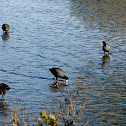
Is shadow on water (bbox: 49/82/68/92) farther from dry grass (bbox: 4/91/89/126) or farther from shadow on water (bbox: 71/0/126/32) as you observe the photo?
shadow on water (bbox: 71/0/126/32)

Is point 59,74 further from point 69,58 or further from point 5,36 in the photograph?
point 5,36

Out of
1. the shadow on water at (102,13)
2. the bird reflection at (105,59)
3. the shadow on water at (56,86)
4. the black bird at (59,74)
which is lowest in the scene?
the shadow on water at (56,86)

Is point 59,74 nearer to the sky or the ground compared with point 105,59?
nearer to the ground

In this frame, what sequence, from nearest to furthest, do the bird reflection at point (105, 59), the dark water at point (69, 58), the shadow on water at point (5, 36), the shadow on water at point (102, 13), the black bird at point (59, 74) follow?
the dark water at point (69, 58)
the black bird at point (59, 74)
the bird reflection at point (105, 59)
the shadow on water at point (5, 36)
the shadow on water at point (102, 13)

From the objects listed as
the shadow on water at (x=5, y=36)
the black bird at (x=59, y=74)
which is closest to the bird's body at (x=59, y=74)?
the black bird at (x=59, y=74)

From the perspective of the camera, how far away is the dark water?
495 inches

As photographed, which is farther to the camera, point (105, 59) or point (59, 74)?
point (105, 59)

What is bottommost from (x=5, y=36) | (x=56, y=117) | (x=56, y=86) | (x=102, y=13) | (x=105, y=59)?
(x=56, y=117)

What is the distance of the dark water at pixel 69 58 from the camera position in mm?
12584

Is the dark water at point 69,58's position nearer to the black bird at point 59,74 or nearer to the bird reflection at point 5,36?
the bird reflection at point 5,36

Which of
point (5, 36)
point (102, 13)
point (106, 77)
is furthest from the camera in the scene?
point (102, 13)

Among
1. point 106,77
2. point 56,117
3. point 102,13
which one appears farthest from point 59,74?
point 102,13

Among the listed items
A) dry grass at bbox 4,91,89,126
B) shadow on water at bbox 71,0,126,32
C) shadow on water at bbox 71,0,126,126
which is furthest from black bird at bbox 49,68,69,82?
shadow on water at bbox 71,0,126,32

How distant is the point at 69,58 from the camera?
62.1 ft
